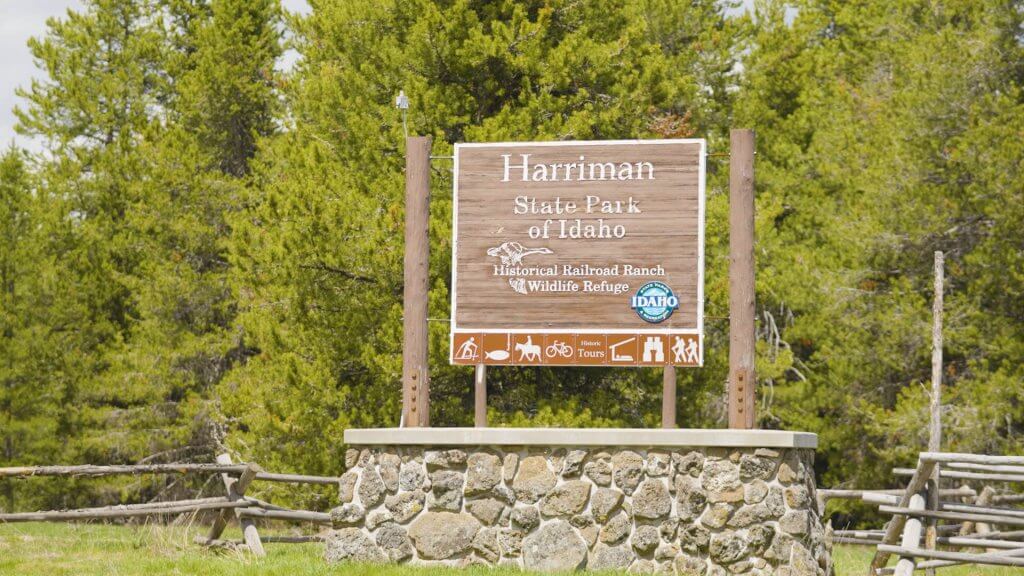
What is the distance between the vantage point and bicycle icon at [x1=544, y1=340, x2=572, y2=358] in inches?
435

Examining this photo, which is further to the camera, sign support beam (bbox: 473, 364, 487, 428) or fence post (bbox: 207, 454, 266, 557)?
fence post (bbox: 207, 454, 266, 557)

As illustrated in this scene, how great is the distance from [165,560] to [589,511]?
3.65 m

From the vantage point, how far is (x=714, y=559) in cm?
1023

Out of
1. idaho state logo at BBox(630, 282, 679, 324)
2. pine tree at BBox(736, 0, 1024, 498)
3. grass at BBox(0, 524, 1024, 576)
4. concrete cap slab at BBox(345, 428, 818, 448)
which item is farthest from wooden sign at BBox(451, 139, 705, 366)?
pine tree at BBox(736, 0, 1024, 498)

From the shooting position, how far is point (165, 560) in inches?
440

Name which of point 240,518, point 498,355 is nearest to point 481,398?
point 498,355

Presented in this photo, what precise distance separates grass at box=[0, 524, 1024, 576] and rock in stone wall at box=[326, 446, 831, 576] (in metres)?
0.42

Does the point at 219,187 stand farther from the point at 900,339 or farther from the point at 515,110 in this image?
the point at 900,339

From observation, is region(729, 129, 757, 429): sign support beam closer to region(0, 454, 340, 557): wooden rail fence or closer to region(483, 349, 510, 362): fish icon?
region(483, 349, 510, 362): fish icon

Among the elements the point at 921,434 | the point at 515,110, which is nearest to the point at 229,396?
the point at 515,110

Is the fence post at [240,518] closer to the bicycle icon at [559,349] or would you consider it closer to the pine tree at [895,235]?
the bicycle icon at [559,349]

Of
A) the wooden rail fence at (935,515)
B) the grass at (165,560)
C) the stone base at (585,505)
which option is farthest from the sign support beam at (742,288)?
the grass at (165,560)

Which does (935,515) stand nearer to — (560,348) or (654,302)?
(654,302)

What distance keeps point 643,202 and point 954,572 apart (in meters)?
6.25
